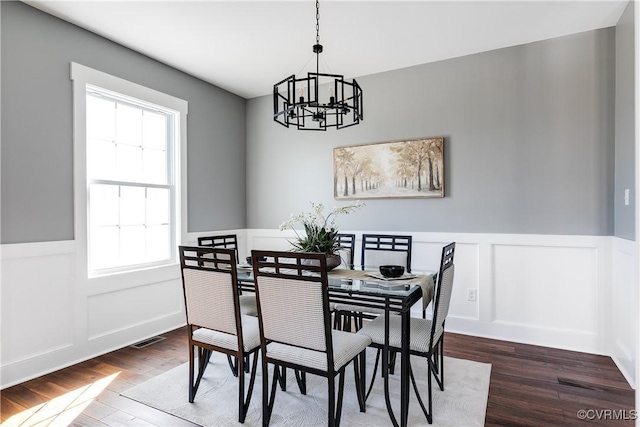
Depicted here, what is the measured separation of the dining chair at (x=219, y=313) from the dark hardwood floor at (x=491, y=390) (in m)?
0.43

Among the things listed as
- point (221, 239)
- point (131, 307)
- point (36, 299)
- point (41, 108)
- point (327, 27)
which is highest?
point (327, 27)

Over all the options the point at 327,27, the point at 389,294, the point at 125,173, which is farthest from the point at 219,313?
the point at 327,27

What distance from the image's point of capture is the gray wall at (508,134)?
10.3 feet

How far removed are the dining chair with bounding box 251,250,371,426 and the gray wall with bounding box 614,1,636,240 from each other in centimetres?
233

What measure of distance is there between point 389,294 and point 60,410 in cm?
217

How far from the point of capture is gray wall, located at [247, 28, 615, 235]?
10.3 ft

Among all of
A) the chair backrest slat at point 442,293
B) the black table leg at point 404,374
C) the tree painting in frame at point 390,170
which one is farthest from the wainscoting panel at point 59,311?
the chair backrest slat at point 442,293

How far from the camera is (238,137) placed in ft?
16.0

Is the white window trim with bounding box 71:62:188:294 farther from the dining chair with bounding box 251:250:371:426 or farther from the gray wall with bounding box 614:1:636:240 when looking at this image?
the gray wall with bounding box 614:1:636:240

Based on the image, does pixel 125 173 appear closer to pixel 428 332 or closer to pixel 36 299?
pixel 36 299

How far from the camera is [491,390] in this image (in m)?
2.47

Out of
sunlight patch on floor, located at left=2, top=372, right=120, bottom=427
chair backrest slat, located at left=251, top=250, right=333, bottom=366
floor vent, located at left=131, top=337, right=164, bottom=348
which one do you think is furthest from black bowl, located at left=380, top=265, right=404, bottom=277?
floor vent, located at left=131, top=337, right=164, bottom=348

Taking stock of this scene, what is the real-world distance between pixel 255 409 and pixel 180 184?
2.55m

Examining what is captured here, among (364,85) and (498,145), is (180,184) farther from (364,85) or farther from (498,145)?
(498,145)
